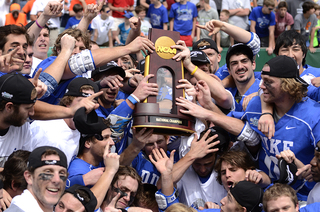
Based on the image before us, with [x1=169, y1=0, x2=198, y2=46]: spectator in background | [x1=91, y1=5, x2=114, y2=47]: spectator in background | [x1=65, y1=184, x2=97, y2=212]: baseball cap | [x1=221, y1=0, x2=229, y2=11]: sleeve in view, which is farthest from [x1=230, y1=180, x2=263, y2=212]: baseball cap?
[x1=221, y1=0, x2=229, y2=11]: sleeve

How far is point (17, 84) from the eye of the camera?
3221mm

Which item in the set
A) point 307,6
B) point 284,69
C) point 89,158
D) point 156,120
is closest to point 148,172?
point 89,158

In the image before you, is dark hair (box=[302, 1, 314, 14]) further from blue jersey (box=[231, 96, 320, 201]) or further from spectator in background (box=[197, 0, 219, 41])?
blue jersey (box=[231, 96, 320, 201])

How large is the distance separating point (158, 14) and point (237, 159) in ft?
24.3

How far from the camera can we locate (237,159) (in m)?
4.14

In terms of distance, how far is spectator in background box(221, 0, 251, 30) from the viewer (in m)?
10.6

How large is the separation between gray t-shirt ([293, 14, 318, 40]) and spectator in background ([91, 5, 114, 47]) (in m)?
5.27

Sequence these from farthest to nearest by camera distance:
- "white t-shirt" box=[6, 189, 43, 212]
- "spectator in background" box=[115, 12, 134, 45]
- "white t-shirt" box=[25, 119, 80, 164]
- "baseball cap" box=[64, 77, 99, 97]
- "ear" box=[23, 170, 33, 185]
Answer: "spectator in background" box=[115, 12, 134, 45], "baseball cap" box=[64, 77, 99, 97], "white t-shirt" box=[25, 119, 80, 164], "ear" box=[23, 170, 33, 185], "white t-shirt" box=[6, 189, 43, 212]

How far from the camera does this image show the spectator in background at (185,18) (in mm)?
10531

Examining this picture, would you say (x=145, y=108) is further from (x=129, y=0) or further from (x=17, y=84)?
(x=129, y=0)

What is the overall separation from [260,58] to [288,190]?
700cm

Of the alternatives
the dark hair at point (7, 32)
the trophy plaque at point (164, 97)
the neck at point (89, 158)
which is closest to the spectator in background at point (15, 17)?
the dark hair at point (7, 32)

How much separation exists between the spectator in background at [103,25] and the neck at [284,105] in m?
7.20

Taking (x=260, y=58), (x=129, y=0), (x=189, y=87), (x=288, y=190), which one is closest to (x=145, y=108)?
(x=189, y=87)
